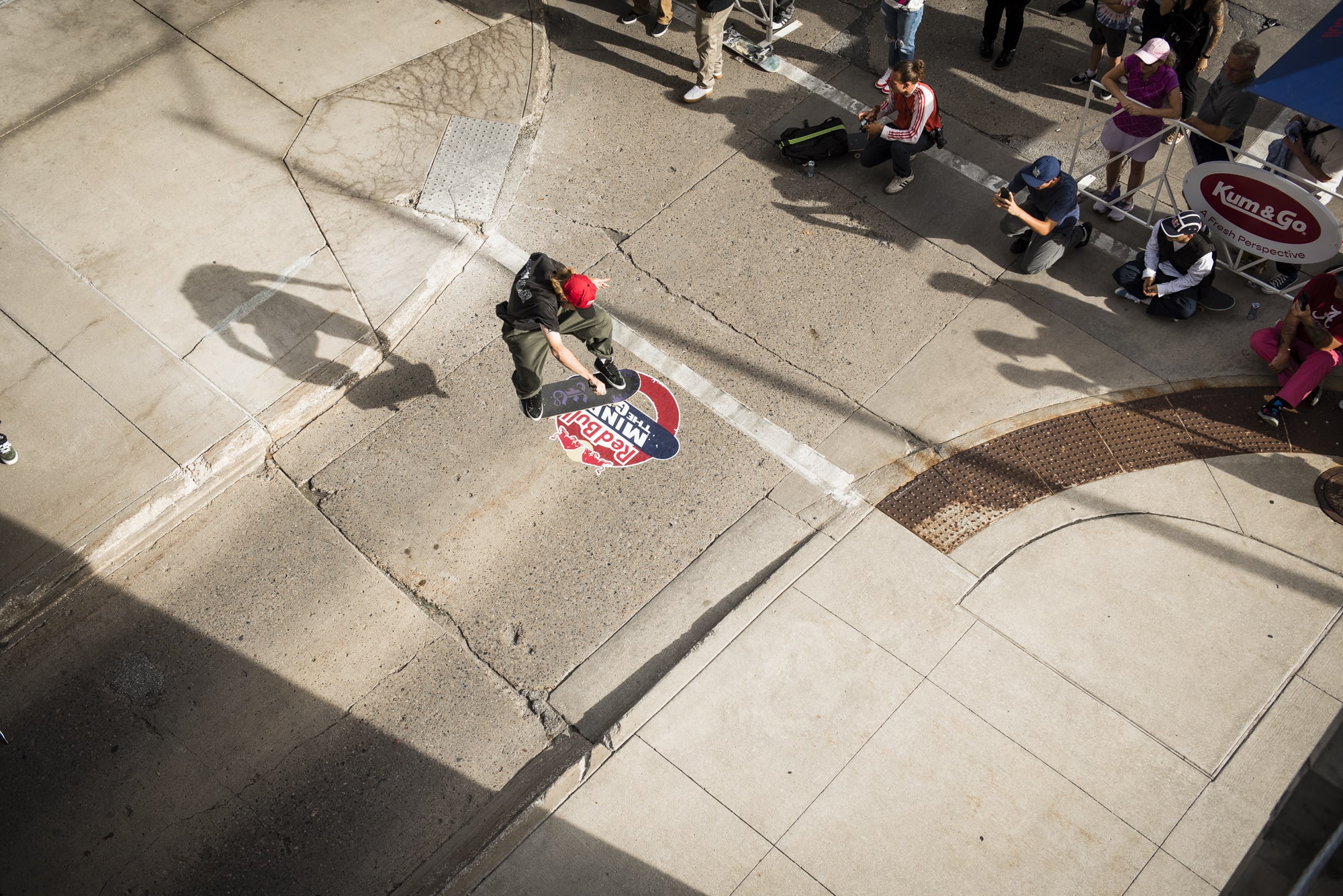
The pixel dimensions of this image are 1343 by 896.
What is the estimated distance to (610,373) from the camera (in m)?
7.12

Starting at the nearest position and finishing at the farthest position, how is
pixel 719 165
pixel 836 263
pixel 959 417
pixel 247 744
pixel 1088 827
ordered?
pixel 1088 827
pixel 247 744
pixel 959 417
pixel 836 263
pixel 719 165

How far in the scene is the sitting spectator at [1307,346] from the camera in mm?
6449

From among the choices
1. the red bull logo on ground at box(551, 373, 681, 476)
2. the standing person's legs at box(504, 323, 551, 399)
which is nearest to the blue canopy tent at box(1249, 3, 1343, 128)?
the red bull logo on ground at box(551, 373, 681, 476)

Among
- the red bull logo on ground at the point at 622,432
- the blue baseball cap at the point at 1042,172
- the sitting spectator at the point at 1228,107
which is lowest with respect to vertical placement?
the red bull logo on ground at the point at 622,432

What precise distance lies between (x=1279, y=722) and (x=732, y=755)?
3.40 meters

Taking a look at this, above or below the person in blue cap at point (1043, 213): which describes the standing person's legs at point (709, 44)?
above

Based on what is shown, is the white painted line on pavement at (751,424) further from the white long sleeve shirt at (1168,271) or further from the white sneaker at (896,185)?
the white long sleeve shirt at (1168,271)

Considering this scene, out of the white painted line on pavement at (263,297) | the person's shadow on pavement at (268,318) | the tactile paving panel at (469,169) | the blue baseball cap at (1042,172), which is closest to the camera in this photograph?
the blue baseball cap at (1042,172)

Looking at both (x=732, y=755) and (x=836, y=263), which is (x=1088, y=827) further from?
(x=836, y=263)

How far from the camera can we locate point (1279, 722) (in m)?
5.61

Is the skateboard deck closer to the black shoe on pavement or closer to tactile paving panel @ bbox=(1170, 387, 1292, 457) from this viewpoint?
the black shoe on pavement

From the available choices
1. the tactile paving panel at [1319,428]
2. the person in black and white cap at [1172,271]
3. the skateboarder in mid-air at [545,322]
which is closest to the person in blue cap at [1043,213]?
the person in black and white cap at [1172,271]

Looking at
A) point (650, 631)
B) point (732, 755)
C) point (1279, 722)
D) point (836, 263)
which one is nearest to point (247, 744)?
point (650, 631)

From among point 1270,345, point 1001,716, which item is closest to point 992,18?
point 1270,345
